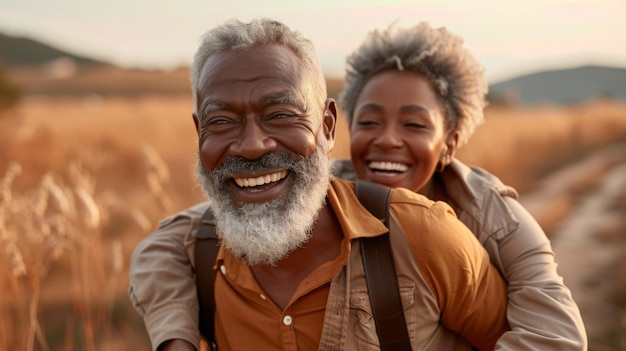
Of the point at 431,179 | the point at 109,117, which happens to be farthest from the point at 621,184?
the point at 109,117

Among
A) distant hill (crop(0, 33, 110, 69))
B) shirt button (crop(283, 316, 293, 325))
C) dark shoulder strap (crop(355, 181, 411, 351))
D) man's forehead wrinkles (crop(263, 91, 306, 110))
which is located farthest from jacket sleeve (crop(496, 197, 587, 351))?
distant hill (crop(0, 33, 110, 69))

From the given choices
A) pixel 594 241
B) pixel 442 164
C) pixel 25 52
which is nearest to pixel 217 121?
pixel 442 164

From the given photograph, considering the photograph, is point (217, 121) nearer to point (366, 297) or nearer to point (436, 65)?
point (366, 297)

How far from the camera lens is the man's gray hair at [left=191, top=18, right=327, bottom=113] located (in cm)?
245

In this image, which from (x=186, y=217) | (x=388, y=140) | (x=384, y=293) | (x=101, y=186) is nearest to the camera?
(x=384, y=293)

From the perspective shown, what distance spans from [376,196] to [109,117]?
16.4m

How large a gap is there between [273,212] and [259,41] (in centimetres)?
58

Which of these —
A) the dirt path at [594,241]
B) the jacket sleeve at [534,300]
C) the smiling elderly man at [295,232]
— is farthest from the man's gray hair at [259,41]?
the dirt path at [594,241]

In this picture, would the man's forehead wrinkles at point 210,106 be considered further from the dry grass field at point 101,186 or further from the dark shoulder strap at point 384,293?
the dry grass field at point 101,186

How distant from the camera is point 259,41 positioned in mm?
2447

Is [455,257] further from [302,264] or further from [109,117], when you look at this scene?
[109,117]

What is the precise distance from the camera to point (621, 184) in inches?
472

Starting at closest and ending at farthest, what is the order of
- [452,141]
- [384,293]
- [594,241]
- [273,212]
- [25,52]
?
[384,293] < [273,212] < [452,141] < [594,241] < [25,52]

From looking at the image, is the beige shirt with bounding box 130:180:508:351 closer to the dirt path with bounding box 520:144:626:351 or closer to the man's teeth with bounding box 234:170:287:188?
the man's teeth with bounding box 234:170:287:188
